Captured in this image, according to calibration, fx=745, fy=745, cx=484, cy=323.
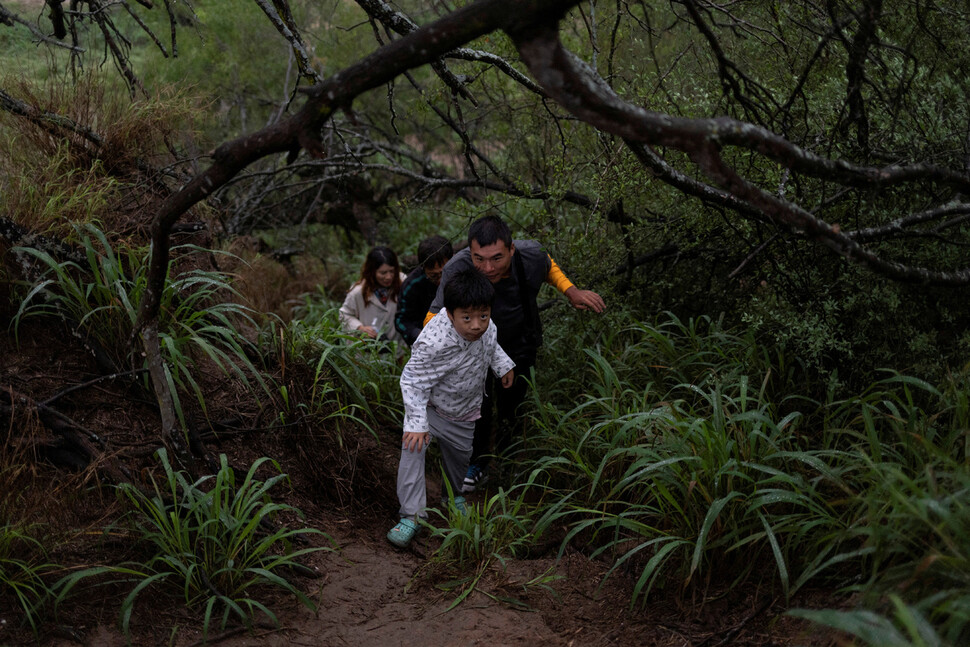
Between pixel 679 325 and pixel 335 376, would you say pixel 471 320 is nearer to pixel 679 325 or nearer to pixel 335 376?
pixel 335 376

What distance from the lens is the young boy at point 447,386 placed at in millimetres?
3682

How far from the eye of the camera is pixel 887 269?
2555 mm

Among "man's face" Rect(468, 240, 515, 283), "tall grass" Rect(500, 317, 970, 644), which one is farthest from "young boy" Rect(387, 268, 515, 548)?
"tall grass" Rect(500, 317, 970, 644)

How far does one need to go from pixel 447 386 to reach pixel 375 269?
215 cm

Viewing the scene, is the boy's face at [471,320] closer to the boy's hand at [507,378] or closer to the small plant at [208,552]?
the boy's hand at [507,378]

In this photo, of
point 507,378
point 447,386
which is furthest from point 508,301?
point 447,386

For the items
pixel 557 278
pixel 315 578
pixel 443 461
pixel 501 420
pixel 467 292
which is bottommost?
pixel 315 578

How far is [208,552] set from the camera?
3.06m

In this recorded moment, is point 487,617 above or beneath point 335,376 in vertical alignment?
beneath

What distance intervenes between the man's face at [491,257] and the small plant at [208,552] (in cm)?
164

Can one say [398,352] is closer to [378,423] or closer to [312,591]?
[378,423]

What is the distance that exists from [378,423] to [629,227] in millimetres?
2023

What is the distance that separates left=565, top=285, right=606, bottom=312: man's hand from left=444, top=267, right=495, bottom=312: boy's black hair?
0.81m

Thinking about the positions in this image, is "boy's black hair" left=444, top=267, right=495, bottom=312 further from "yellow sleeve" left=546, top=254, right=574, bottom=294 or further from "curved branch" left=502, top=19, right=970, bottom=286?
"curved branch" left=502, top=19, right=970, bottom=286
